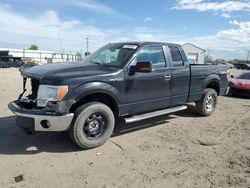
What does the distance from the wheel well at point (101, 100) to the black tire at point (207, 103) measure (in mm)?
3109

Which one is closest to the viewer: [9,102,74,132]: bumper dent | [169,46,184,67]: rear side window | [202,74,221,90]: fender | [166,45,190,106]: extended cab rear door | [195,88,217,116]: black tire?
[9,102,74,132]: bumper dent

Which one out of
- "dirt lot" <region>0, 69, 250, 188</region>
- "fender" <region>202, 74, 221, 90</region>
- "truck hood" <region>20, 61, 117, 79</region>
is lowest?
"dirt lot" <region>0, 69, 250, 188</region>

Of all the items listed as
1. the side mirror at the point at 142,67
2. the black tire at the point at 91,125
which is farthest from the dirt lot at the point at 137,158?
the side mirror at the point at 142,67

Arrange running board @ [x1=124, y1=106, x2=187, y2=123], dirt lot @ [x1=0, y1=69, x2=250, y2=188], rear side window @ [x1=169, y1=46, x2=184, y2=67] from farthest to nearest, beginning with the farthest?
rear side window @ [x1=169, y1=46, x2=184, y2=67] < running board @ [x1=124, y1=106, x2=187, y2=123] < dirt lot @ [x1=0, y1=69, x2=250, y2=188]

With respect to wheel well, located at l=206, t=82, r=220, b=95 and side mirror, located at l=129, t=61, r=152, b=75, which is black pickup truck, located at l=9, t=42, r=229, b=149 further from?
wheel well, located at l=206, t=82, r=220, b=95

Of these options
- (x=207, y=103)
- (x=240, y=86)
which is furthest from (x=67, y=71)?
(x=240, y=86)

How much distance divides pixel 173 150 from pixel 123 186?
5.50 feet

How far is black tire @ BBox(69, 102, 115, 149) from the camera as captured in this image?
4933mm

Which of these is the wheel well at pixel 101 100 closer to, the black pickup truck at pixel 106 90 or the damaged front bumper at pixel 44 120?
the black pickup truck at pixel 106 90

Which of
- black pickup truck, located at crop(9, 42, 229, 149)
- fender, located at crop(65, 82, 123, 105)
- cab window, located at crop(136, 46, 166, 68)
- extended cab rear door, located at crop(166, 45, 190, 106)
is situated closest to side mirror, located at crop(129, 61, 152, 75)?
black pickup truck, located at crop(9, 42, 229, 149)

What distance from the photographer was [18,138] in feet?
18.6

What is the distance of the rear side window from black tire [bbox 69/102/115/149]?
2.29 meters

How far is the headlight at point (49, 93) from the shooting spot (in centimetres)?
467

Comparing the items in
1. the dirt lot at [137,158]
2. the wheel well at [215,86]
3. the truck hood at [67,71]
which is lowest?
the dirt lot at [137,158]
